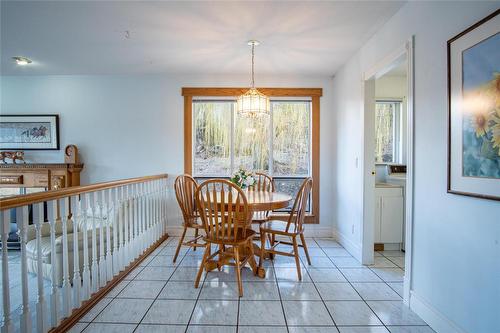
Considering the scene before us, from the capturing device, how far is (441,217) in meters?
1.73

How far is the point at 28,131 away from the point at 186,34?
10.3ft

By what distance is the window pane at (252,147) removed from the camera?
403 cm

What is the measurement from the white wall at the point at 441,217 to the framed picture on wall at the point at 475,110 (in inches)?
2.9

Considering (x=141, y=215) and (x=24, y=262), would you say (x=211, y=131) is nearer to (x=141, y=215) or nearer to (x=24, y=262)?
(x=141, y=215)

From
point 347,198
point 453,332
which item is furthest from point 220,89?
point 453,332

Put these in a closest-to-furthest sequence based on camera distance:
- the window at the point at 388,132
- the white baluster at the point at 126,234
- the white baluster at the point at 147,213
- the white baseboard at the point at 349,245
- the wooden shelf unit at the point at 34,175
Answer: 1. the white baluster at the point at 126,234
2. the white baseboard at the point at 349,245
3. the white baluster at the point at 147,213
4. the wooden shelf unit at the point at 34,175
5. the window at the point at 388,132

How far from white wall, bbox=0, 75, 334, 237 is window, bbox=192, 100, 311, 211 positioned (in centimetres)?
26

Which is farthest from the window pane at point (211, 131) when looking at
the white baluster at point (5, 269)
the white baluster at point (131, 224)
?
the white baluster at point (5, 269)

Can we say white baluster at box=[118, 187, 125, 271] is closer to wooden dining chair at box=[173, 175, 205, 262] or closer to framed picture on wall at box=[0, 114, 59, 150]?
wooden dining chair at box=[173, 175, 205, 262]

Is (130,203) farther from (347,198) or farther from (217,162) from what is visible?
(347,198)

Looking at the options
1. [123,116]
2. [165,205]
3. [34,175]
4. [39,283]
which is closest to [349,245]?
[165,205]

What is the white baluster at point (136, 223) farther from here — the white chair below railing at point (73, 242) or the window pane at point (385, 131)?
the window pane at point (385, 131)

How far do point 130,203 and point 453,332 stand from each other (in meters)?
2.87

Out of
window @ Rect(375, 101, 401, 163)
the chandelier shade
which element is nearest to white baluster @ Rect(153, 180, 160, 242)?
the chandelier shade
